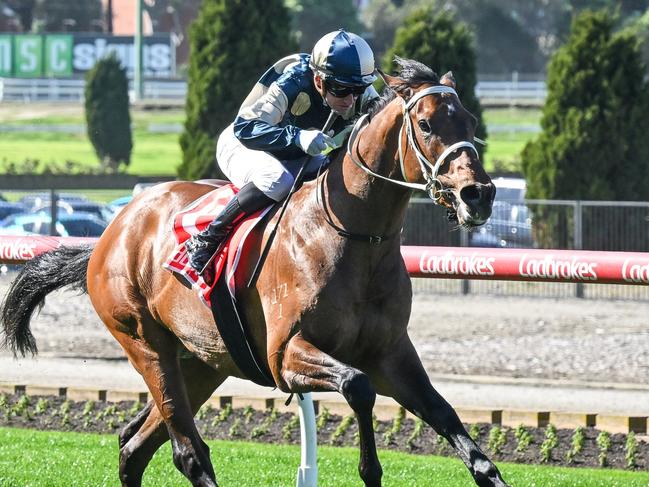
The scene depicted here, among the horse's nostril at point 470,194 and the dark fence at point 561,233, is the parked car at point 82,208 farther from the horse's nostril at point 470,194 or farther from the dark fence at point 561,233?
the horse's nostril at point 470,194

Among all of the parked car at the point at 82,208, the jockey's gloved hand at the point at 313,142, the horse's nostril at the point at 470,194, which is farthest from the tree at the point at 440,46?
the horse's nostril at the point at 470,194

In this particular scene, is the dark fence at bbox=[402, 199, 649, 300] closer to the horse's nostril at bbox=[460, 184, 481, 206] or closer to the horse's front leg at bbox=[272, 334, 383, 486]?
the horse's front leg at bbox=[272, 334, 383, 486]

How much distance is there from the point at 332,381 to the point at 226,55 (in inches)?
758

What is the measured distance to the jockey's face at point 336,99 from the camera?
213 inches

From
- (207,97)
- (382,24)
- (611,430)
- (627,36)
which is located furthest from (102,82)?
(611,430)

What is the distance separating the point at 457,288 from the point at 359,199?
42.0ft

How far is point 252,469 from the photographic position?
6809 millimetres

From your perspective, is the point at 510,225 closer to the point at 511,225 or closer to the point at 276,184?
the point at 511,225

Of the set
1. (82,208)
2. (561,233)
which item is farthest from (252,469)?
(82,208)

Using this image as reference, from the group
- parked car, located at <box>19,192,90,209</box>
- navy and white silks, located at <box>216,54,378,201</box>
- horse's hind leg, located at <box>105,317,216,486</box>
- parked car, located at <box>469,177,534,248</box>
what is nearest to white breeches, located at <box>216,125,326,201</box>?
navy and white silks, located at <box>216,54,378,201</box>

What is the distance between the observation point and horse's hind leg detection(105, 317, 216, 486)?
5.72 m

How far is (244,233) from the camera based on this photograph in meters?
5.53

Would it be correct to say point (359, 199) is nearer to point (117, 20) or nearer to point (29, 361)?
point (29, 361)

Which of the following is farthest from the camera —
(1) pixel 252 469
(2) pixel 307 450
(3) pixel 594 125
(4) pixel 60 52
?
(4) pixel 60 52
